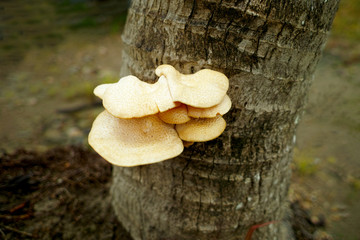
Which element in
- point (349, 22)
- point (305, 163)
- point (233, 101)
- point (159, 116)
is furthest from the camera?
point (349, 22)

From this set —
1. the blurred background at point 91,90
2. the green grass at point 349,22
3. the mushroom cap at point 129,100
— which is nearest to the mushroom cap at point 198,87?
the mushroom cap at point 129,100

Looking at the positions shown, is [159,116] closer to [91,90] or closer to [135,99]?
[135,99]

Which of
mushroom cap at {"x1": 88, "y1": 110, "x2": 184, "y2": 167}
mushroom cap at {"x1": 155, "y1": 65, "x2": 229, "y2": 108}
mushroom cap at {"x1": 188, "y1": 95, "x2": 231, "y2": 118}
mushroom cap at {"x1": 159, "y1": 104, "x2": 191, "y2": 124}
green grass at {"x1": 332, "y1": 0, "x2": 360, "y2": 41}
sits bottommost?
mushroom cap at {"x1": 88, "y1": 110, "x2": 184, "y2": 167}

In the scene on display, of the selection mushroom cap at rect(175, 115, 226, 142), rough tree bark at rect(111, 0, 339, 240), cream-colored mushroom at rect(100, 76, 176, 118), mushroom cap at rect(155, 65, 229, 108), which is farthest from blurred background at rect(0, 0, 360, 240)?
cream-colored mushroom at rect(100, 76, 176, 118)

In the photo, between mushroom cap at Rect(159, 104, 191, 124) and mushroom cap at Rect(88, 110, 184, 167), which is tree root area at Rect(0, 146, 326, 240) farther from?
mushroom cap at Rect(159, 104, 191, 124)

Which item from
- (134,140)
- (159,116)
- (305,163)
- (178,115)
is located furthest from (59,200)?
(305,163)

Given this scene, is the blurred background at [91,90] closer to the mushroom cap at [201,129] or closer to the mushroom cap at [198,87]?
the mushroom cap at [201,129]
